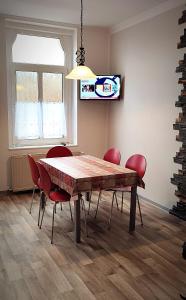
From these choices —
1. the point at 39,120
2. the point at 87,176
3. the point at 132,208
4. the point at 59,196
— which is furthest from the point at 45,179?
the point at 39,120

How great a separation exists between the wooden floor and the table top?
0.63 metres

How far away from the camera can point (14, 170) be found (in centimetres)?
470

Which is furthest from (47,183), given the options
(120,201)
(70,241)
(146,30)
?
(146,30)

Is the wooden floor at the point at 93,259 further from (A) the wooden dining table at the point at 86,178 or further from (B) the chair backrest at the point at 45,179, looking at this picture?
(B) the chair backrest at the point at 45,179

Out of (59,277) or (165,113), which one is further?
(165,113)

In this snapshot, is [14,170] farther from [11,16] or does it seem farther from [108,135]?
[11,16]

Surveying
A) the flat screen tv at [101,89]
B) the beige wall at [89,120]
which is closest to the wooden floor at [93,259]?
the beige wall at [89,120]

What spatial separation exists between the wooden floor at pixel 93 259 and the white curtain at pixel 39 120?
1576mm

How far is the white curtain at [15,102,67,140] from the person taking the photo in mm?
4891

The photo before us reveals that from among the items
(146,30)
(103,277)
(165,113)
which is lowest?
(103,277)

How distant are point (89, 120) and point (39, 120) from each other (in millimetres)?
938

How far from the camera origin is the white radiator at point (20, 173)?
469 cm

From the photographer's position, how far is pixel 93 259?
111 inches

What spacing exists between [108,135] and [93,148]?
40 centimetres
